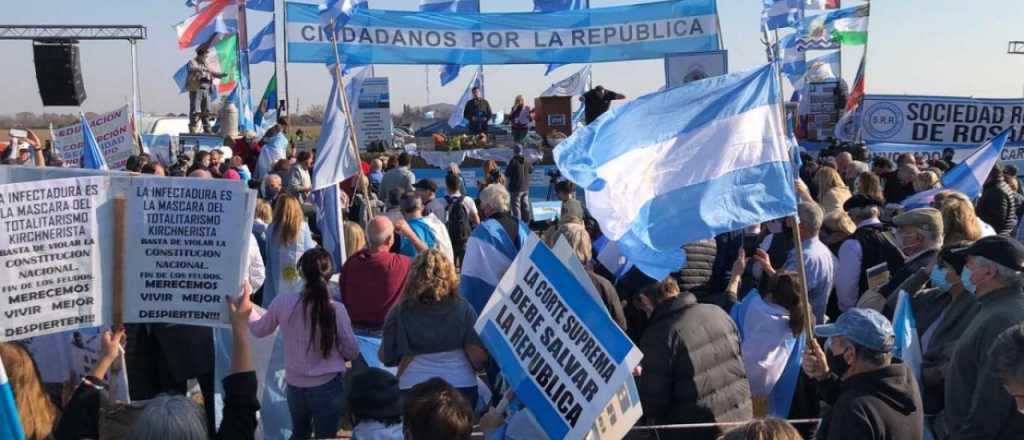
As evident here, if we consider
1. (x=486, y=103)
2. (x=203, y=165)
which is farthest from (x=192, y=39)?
(x=203, y=165)

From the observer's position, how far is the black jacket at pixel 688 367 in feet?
15.5

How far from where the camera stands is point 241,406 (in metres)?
3.74

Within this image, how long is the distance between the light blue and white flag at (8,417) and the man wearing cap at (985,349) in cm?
326

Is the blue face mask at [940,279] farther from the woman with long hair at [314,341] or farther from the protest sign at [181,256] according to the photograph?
the protest sign at [181,256]

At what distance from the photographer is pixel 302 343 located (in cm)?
518

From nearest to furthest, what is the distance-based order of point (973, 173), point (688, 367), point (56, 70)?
point (688, 367) → point (973, 173) → point (56, 70)

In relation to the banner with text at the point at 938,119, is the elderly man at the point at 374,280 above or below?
below

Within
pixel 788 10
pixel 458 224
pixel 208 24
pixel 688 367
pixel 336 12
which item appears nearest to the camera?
pixel 688 367

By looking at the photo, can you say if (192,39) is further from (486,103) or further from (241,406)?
(241,406)

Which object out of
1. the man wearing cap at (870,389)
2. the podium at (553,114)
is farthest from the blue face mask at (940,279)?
the podium at (553,114)

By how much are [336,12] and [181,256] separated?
36.0ft

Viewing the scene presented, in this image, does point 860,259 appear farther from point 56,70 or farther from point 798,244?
point 56,70

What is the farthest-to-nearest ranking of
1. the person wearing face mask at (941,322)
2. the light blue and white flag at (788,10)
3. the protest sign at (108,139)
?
the light blue and white flag at (788,10) → the protest sign at (108,139) → the person wearing face mask at (941,322)

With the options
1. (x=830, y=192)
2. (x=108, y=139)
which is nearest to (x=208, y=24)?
(x=108, y=139)
